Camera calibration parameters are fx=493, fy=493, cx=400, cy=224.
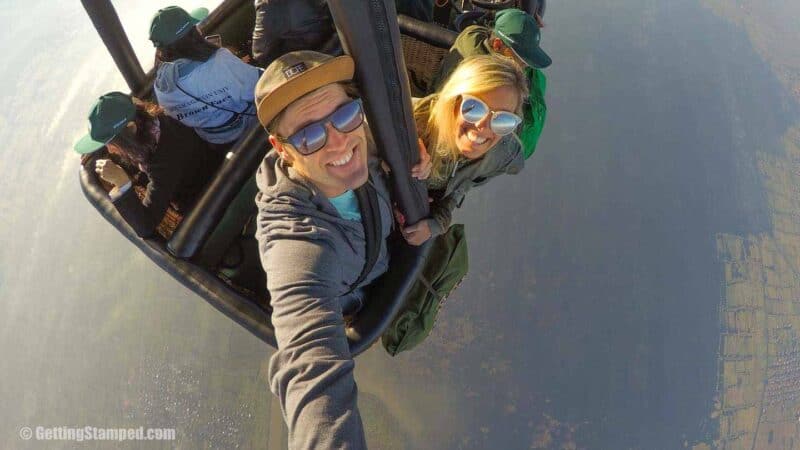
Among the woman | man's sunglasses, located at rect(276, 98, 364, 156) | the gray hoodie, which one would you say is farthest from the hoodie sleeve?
the woman

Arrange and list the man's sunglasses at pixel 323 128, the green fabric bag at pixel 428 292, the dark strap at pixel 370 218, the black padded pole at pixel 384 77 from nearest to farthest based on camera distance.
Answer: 1. the black padded pole at pixel 384 77
2. the man's sunglasses at pixel 323 128
3. the dark strap at pixel 370 218
4. the green fabric bag at pixel 428 292

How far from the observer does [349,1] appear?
0.46m

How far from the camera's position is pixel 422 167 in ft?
2.55

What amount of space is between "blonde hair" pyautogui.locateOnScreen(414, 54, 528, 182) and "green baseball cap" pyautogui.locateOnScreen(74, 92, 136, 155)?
536mm

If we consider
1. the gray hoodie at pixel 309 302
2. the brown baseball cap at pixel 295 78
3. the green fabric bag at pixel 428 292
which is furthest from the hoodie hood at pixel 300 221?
the green fabric bag at pixel 428 292

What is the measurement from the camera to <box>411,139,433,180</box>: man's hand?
77 centimetres

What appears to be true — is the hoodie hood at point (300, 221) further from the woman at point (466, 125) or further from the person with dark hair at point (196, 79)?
the person with dark hair at point (196, 79)

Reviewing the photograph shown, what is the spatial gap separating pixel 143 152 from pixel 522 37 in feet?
2.51

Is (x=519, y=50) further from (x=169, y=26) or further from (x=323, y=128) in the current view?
(x=169, y=26)

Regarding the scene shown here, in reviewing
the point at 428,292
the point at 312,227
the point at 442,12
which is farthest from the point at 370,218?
the point at 442,12

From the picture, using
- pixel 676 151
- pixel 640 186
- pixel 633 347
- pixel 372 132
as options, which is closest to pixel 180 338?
pixel 372 132

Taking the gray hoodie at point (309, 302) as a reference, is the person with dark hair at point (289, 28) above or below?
above

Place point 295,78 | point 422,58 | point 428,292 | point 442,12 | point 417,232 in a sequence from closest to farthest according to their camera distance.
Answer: point 295,78 → point 417,232 → point 428,292 → point 422,58 → point 442,12

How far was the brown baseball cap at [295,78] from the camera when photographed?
1.78ft
